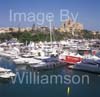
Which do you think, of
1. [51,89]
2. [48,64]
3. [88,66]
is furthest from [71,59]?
[51,89]

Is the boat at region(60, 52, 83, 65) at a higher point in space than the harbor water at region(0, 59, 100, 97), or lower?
higher

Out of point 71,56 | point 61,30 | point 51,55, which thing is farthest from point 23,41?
point 71,56

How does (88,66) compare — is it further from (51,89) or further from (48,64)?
(51,89)

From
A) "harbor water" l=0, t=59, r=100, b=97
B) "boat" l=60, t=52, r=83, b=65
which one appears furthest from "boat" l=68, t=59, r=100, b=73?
"harbor water" l=0, t=59, r=100, b=97

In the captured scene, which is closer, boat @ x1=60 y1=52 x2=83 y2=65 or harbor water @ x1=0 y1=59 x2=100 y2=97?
harbor water @ x1=0 y1=59 x2=100 y2=97

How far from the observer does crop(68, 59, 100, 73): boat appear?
7387mm

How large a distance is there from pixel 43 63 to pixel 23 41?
127 inches

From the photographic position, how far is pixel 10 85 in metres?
5.52

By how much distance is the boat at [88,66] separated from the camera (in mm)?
7387

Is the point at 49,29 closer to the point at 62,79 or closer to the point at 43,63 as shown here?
the point at 43,63

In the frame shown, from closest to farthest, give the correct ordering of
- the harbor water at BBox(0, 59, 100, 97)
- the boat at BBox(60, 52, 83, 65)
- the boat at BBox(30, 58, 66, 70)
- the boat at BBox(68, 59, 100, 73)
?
the harbor water at BBox(0, 59, 100, 97)
the boat at BBox(68, 59, 100, 73)
the boat at BBox(30, 58, 66, 70)
the boat at BBox(60, 52, 83, 65)

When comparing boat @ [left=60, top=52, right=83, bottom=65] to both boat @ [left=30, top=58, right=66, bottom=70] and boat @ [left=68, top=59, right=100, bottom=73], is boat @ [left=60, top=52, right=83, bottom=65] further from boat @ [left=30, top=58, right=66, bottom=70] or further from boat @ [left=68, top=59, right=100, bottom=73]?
boat @ [left=68, top=59, right=100, bottom=73]

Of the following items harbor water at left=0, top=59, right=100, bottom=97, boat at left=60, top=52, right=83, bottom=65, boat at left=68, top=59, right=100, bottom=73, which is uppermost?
boat at left=60, top=52, right=83, bottom=65

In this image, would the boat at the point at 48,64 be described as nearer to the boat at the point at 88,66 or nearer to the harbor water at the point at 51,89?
the boat at the point at 88,66
